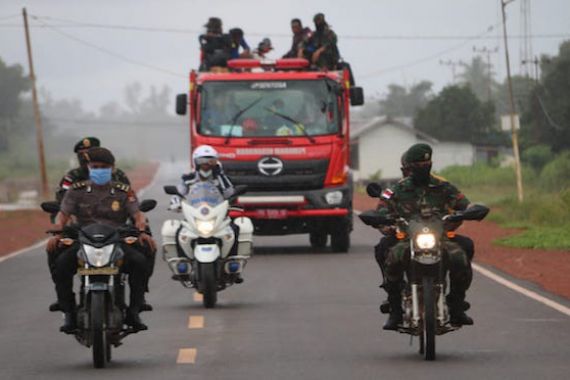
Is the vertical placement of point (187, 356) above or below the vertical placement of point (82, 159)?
below

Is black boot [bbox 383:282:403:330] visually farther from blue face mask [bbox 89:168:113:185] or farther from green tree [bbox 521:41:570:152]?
green tree [bbox 521:41:570:152]

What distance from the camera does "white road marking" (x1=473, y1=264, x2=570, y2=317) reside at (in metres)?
15.2

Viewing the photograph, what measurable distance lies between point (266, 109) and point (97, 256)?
13.6m

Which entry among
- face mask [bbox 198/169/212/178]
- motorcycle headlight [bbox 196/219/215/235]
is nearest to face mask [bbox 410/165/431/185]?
motorcycle headlight [bbox 196/219/215/235]

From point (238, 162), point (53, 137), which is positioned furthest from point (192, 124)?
point (53, 137)

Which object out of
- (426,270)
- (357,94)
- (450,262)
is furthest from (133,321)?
(357,94)

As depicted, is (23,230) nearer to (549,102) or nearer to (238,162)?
(238,162)

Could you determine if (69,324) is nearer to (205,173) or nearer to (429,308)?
(429,308)

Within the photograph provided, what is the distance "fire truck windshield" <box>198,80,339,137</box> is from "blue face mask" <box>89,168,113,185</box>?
41.8 feet

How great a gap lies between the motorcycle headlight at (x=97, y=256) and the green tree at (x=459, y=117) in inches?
3325

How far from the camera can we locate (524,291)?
685 inches

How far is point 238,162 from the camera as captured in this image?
24125 millimetres

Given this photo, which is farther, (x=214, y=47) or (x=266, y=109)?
(x=214, y=47)

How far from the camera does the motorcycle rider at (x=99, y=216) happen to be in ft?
37.3
